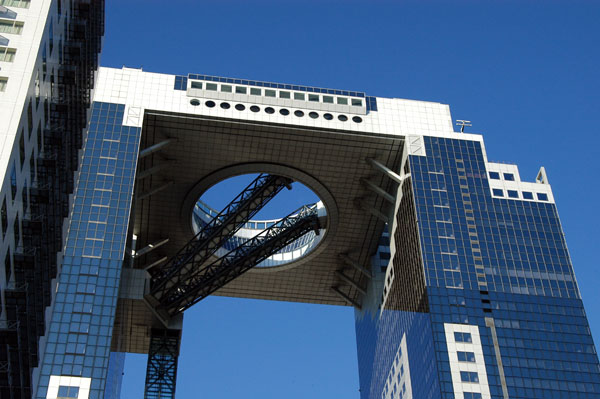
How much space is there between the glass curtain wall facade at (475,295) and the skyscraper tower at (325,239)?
164 millimetres

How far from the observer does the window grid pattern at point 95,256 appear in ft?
258

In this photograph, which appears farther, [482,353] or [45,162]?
[482,353]

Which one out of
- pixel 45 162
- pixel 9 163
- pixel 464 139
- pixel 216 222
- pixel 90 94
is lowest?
pixel 9 163

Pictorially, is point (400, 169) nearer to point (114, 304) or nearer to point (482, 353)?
point (482, 353)

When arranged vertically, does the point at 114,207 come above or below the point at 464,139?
below

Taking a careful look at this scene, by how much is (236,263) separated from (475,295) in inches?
1196

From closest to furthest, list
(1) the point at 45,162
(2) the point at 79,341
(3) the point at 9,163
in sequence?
(3) the point at 9,163 < (1) the point at 45,162 < (2) the point at 79,341

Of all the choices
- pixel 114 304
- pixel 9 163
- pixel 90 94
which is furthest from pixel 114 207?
pixel 9 163

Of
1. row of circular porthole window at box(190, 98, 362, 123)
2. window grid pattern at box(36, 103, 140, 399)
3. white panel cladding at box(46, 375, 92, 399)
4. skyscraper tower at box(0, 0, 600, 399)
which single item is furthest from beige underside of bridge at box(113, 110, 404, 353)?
white panel cladding at box(46, 375, 92, 399)

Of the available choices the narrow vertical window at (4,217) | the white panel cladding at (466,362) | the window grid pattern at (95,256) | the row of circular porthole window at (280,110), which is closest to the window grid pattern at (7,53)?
the narrow vertical window at (4,217)

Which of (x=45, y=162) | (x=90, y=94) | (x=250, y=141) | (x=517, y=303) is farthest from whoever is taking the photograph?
(x=250, y=141)

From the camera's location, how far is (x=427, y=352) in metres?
84.2

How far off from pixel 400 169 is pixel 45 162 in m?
54.8

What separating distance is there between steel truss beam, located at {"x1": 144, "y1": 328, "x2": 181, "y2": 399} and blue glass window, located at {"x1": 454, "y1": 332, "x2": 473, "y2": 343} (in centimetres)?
3627
